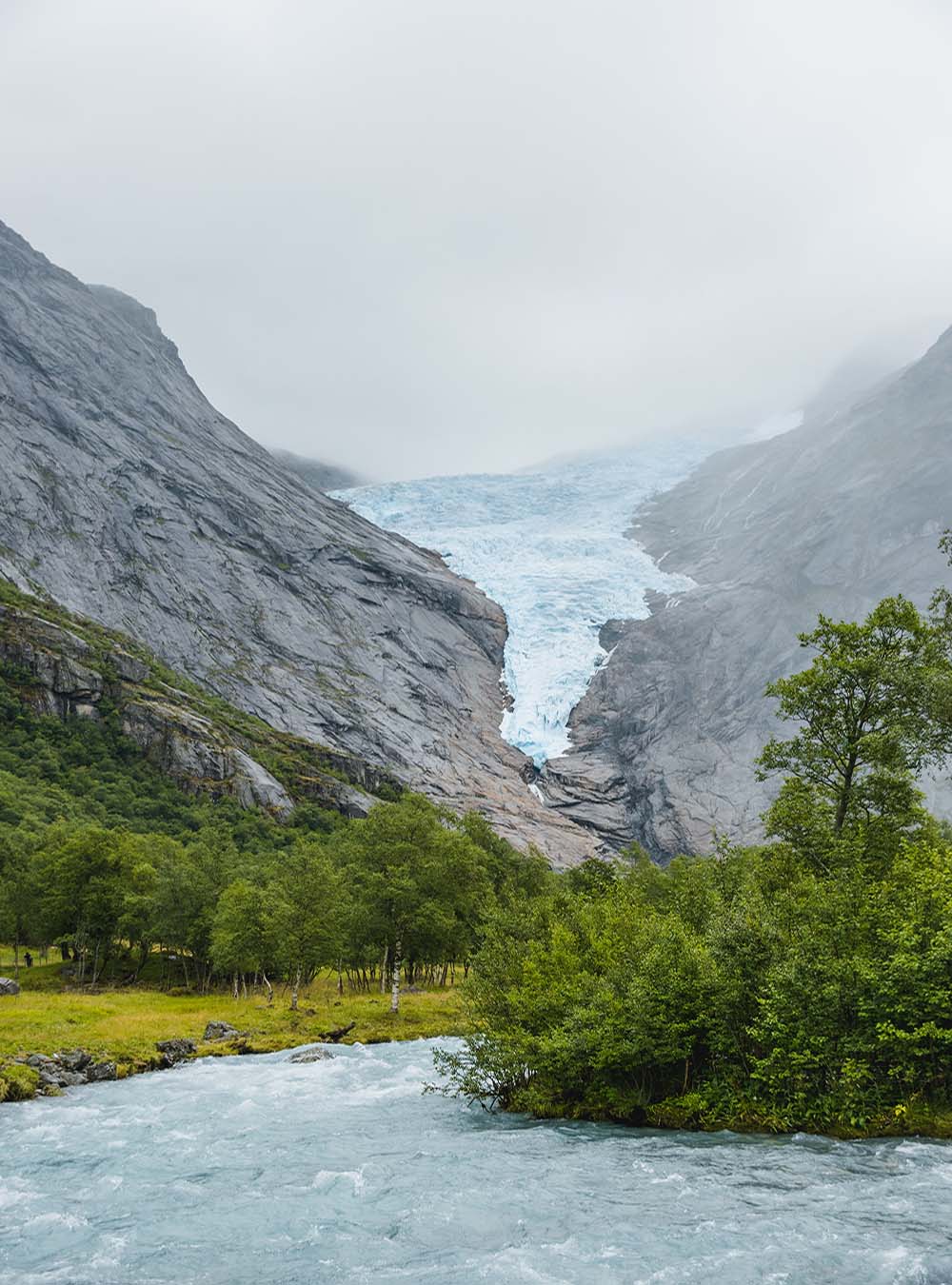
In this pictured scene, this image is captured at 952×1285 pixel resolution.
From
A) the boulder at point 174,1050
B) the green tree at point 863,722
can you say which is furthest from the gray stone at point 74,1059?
the green tree at point 863,722

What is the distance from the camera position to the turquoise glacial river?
14516mm

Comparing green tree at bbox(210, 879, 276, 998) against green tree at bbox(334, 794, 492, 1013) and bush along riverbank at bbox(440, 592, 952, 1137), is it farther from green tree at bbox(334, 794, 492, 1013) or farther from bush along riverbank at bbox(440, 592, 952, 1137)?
bush along riverbank at bbox(440, 592, 952, 1137)

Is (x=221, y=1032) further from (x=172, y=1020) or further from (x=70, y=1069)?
(x=70, y=1069)

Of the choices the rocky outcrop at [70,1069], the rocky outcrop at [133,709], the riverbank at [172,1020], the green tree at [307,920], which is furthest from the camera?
the rocky outcrop at [133,709]

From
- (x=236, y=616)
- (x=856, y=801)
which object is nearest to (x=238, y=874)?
(x=856, y=801)

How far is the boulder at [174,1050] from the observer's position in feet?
136

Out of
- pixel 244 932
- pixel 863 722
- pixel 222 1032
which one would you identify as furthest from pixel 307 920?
pixel 863 722

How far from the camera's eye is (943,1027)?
59.8 ft

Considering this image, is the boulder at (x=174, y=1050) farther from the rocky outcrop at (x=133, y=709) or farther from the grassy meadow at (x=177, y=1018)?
the rocky outcrop at (x=133, y=709)

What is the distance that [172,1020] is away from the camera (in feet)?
173

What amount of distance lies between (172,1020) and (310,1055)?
564 inches

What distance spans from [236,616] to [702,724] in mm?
107841

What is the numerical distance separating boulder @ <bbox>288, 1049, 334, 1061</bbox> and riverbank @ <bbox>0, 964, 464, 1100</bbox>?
341 cm

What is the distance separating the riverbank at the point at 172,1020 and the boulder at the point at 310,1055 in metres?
3.41
